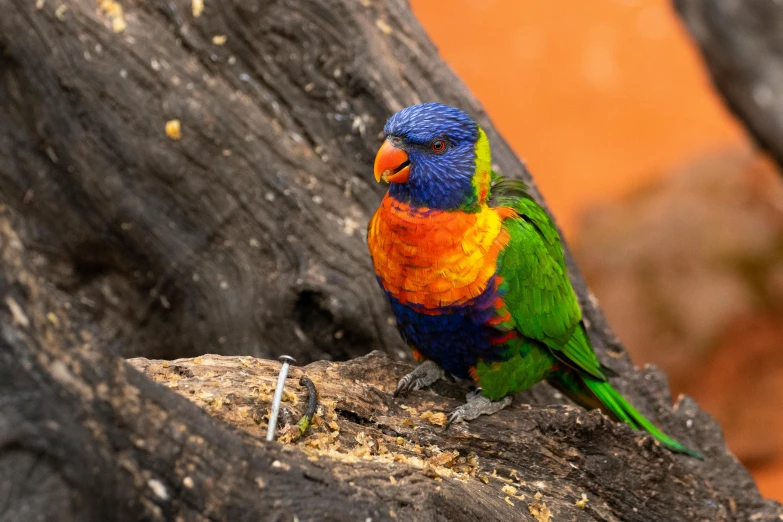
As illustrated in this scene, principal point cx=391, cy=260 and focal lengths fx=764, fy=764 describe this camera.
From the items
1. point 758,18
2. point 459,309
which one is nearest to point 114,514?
point 459,309

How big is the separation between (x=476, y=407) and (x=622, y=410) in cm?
73

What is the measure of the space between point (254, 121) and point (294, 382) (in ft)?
4.47

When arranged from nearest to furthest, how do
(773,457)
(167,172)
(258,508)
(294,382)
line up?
1. (258,508)
2. (294,382)
3. (167,172)
4. (773,457)

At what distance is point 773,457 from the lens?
5.62 meters

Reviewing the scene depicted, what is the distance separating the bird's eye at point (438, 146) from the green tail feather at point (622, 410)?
1.03 m

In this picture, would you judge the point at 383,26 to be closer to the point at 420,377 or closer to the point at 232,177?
the point at 232,177

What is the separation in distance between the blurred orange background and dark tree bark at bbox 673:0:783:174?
9.06ft

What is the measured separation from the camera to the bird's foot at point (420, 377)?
7.95 ft

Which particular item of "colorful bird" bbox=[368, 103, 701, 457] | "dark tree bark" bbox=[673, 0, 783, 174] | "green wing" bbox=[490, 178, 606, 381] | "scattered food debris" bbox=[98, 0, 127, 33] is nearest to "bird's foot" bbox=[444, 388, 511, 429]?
"colorful bird" bbox=[368, 103, 701, 457]

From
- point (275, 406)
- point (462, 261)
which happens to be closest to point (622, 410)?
point (462, 261)

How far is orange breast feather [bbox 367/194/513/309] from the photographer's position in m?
2.34

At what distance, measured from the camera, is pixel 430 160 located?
2.36 metres

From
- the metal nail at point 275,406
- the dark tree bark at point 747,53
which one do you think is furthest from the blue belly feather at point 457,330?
the dark tree bark at point 747,53

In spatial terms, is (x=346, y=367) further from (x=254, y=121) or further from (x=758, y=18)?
(x=758, y=18)
